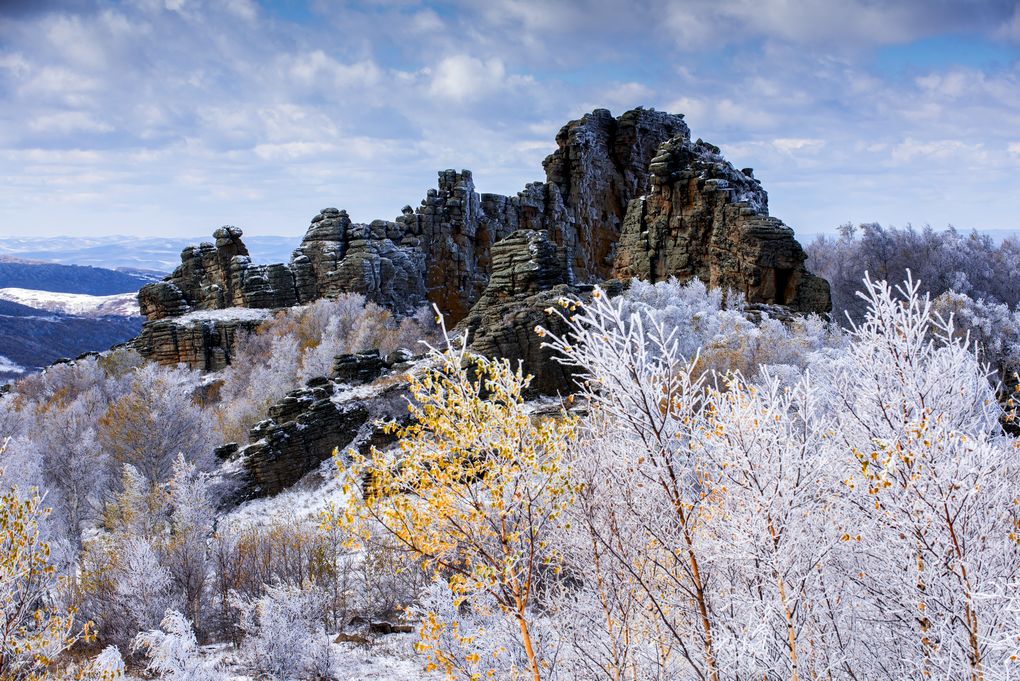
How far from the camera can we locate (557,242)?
6556 cm

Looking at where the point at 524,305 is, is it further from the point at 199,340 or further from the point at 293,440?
the point at 199,340

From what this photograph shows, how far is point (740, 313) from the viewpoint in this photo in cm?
3769

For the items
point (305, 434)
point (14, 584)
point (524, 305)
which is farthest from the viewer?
point (524, 305)

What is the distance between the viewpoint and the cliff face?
140 ft

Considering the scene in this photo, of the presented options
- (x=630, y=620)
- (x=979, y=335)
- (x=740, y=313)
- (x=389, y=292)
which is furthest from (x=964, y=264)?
(x=630, y=620)

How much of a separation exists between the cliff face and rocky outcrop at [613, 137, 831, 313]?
78 mm

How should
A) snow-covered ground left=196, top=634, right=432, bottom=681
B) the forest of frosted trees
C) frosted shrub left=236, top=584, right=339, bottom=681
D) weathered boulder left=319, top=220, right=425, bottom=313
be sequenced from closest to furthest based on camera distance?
the forest of frosted trees < frosted shrub left=236, top=584, right=339, bottom=681 < snow-covered ground left=196, top=634, right=432, bottom=681 < weathered boulder left=319, top=220, right=425, bottom=313

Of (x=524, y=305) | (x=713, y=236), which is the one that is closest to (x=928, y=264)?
(x=713, y=236)

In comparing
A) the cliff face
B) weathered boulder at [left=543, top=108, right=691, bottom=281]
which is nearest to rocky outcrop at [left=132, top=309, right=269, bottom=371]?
the cliff face

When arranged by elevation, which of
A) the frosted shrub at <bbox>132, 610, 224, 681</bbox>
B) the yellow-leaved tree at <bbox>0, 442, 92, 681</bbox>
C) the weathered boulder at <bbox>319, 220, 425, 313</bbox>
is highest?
the weathered boulder at <bbox>319, 220, 425, 313</bbox>

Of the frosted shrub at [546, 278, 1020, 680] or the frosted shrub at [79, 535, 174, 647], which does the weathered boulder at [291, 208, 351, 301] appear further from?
the frosted shrub at [546, 278, 1020, 680]

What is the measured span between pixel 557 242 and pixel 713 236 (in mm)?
22466

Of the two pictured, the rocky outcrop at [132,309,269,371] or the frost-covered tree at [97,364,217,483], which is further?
the rocky outcrop at [132,309,269,371]

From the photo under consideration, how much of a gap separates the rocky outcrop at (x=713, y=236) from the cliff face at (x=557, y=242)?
8 cm
